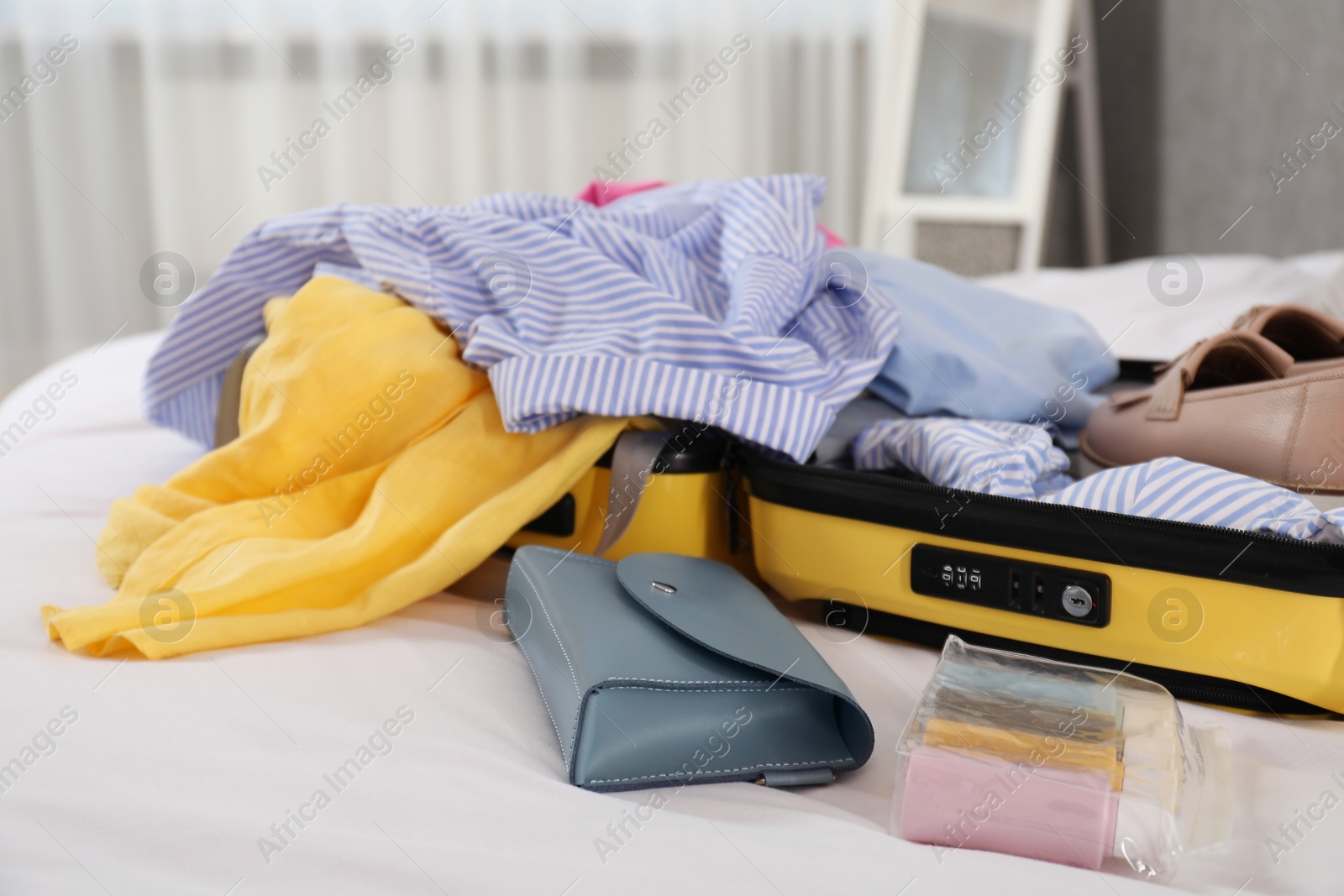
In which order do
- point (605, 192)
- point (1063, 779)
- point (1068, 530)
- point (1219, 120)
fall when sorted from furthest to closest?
1. point (1219, 120)
2. point (605, 192)
3. point (1068, 530)
4. point (1063, 779)

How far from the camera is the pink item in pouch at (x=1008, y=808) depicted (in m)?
0.47

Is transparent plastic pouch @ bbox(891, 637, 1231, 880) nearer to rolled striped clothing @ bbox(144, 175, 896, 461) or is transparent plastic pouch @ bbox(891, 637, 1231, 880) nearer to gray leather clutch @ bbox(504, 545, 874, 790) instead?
gray leather clutch @ bbox(504, 545, 874, 790)

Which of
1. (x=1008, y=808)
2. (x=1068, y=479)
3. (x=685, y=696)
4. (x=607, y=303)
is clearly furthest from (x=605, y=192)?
(x=1008, y=808)

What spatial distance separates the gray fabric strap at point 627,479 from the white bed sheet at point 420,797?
13 cm

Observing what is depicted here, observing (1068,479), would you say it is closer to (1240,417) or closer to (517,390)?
(1240,417)

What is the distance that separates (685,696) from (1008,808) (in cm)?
17

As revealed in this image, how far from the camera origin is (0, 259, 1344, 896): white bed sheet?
0.44 metres

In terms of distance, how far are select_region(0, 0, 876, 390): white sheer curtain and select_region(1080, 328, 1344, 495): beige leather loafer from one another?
1850 mm

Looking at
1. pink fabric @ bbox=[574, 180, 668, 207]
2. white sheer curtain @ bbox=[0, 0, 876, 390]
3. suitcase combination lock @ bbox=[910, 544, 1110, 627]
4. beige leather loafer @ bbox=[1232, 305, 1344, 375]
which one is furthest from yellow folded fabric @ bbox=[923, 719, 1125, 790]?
white sheer curtain @ bbox=[0, 0, 876, 390]

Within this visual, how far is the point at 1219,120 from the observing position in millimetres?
2188

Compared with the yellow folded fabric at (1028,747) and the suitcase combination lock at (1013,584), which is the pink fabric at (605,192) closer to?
the suitcase combination lock at (1013,584)

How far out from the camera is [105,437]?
3.47 ft

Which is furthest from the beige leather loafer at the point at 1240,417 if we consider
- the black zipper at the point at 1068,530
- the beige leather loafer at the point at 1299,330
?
the black zipper at the point at 1068,530

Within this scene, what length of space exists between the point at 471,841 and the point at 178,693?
0.71 feet
